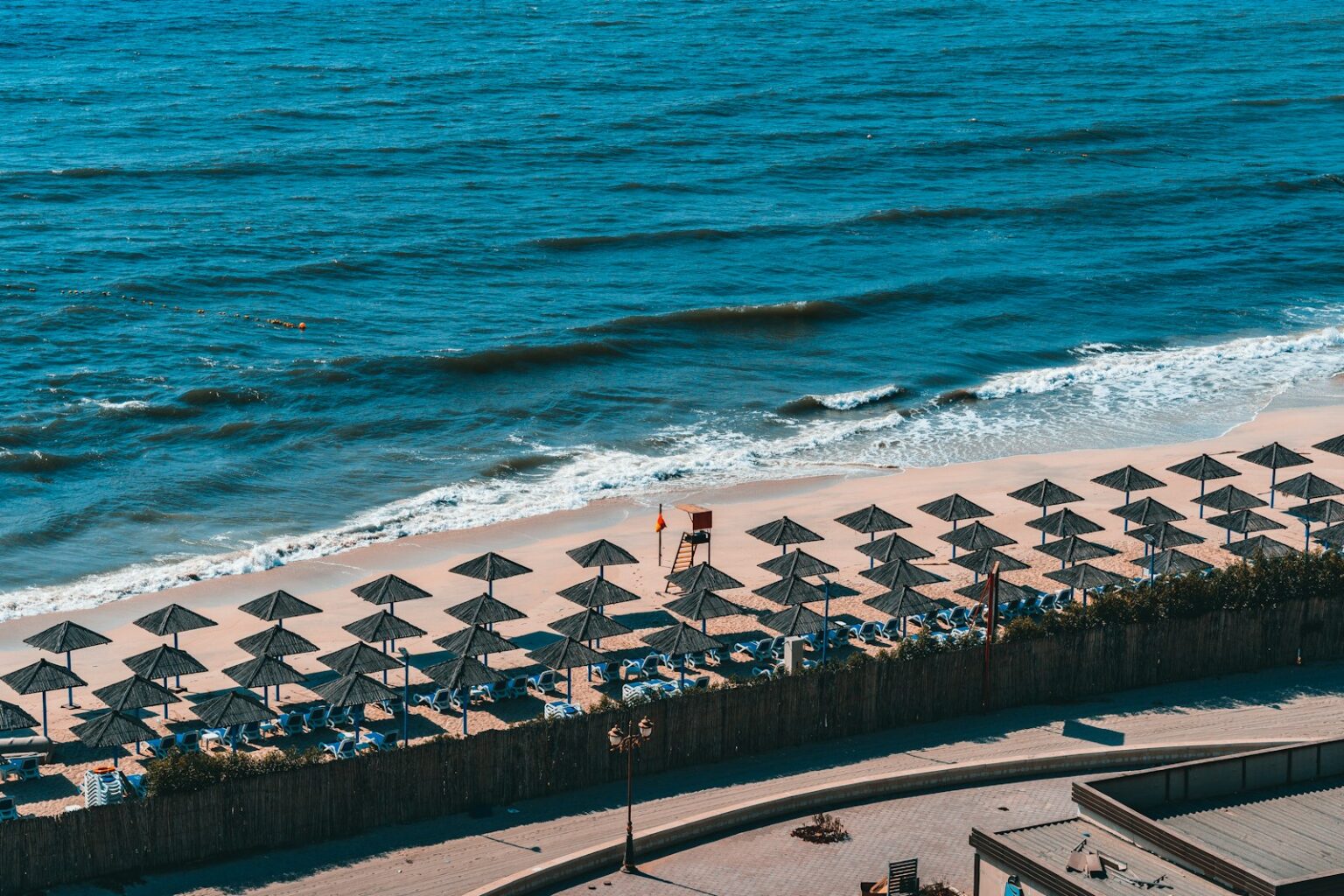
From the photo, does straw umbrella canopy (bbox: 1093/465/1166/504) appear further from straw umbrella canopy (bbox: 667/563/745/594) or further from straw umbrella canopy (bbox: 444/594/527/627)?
straw umbrella canopy (bbox: 444/594/527/627)

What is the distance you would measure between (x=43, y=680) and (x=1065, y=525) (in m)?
21.5

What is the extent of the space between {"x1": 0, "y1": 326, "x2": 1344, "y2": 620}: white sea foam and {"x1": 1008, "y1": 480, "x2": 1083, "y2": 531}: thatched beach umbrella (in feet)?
25.8

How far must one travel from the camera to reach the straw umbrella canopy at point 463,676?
30.2 m

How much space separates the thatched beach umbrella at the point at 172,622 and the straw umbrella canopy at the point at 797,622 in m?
11.1

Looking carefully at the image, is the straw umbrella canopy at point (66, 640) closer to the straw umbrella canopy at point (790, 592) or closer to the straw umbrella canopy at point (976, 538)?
the straw umbrella canopy at point (790, 592)

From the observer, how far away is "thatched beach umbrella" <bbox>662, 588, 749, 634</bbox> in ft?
112

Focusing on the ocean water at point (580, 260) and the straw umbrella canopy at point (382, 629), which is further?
the ocean water at point (580, 260)

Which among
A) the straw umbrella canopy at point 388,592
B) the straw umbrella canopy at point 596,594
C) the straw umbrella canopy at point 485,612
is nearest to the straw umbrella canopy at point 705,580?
the straw umbrella canopy at point 596,594

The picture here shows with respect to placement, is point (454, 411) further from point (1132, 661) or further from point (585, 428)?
point (1132, 661)

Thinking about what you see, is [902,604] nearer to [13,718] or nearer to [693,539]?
[693,539]

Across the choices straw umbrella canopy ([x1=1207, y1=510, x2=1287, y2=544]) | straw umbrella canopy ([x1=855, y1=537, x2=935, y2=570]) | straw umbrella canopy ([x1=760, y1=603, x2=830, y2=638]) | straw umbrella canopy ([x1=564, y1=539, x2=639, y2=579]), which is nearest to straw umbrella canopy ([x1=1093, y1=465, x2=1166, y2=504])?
straw umbrella canopy ([x1=1207, y1=510, x2=1287, y2=544])

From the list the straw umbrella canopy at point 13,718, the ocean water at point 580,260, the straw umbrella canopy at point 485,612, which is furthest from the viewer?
the ocean water at point 580,260

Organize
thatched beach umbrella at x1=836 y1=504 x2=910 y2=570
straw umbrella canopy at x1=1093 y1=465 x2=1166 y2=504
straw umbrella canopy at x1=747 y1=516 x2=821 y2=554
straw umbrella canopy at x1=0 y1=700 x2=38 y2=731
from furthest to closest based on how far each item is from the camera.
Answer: straw umbrella canopy at x1=1093 y1=465 x2=1166 y2=504 → thatched beach umbrella at x1=836 y1=504 x2=910 y2=570 → straw umbrella canopy at x1=747 y1=516 x2=821 y2=554 → straw umbrella canopy at x1=0 y1=700 x2=38 y2=731

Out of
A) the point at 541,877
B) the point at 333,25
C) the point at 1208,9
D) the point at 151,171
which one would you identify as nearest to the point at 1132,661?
the point at 541,877
